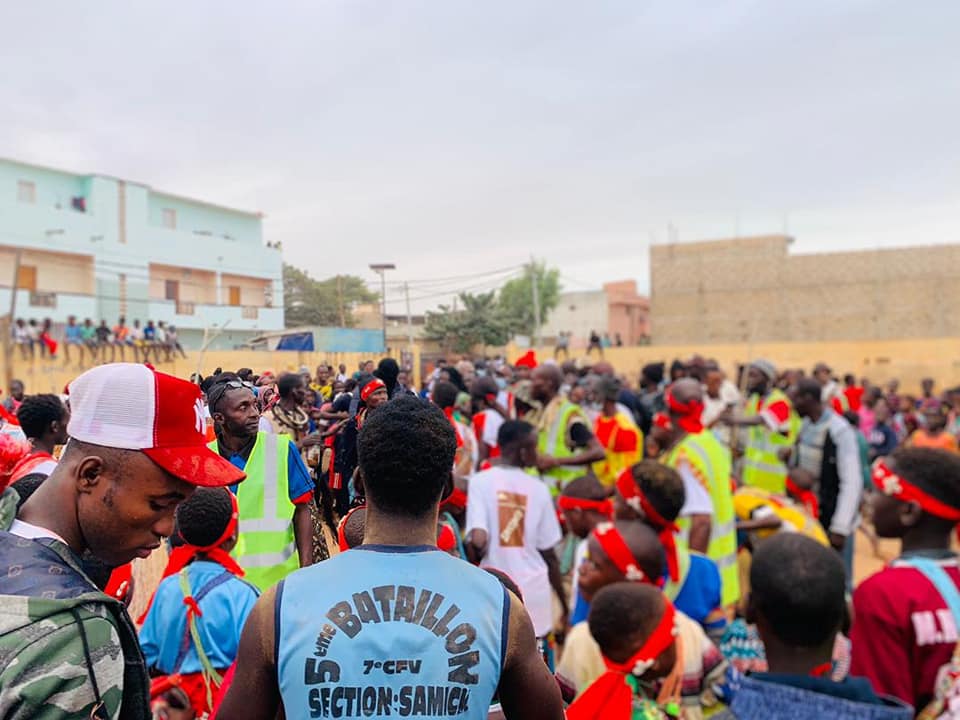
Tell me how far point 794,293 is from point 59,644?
38.0 m

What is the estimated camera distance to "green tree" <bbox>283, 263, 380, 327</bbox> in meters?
2.24

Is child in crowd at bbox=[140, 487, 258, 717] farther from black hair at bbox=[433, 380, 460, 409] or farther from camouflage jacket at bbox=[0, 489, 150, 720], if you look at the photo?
black hair at bbox=[433, 380, 460, 409]

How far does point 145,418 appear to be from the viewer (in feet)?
4.64

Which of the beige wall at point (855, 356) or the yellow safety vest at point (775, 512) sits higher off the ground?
the beige wall at point (855, 356)

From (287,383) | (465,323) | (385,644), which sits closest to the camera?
(385,644)

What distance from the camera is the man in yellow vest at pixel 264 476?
5.41ft

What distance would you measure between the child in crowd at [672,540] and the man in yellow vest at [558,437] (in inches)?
88.3

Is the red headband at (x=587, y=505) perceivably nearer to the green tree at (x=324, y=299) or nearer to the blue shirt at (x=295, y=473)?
the green tree at (x=324, y=299)

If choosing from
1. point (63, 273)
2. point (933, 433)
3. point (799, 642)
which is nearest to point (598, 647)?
→ point (799, 642)

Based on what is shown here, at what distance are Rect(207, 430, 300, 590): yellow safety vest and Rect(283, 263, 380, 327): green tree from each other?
55cm

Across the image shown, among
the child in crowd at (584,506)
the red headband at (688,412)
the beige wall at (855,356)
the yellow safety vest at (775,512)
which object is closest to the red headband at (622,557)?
the child in crowd at (584,506)

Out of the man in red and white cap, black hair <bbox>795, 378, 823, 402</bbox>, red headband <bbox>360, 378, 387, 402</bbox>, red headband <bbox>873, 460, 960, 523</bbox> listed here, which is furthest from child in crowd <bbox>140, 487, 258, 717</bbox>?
black hair <bbox>795, 378, 823, 402</bbox>

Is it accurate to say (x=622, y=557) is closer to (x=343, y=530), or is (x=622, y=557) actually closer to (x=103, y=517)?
(x=343, y=530)

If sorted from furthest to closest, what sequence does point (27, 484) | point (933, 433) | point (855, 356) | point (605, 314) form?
point (605, 314)
point (855, 356)
point (933, 433)
point (27, 484)
